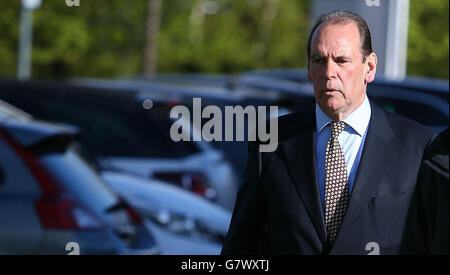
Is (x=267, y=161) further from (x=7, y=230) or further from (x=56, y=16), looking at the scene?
(x=56, y=16)

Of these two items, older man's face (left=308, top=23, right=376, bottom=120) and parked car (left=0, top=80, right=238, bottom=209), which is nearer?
older man's face (left=308, top=23, right=376, bottom=120)

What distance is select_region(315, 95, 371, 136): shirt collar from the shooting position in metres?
2.15

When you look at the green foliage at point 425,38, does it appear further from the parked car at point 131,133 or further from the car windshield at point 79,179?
the car windshield at point 79,179

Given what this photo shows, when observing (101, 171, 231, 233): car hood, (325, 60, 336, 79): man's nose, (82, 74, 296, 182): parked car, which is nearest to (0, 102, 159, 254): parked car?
(101, 171, 231, 233): car hood

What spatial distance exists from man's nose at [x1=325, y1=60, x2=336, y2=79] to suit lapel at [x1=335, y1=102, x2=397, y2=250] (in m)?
0.17

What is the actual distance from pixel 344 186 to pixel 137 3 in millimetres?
18179

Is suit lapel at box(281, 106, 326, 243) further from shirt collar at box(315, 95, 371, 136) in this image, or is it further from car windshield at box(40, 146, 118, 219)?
car windshield at box(40, 146, 118, 219)

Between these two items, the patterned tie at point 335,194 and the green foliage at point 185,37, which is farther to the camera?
the green foliage at point 185,37

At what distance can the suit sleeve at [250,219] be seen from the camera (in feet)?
7.46

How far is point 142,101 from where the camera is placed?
8211 mm

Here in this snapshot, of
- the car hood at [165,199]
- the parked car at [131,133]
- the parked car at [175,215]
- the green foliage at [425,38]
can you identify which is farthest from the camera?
the green foliage at [425,38]

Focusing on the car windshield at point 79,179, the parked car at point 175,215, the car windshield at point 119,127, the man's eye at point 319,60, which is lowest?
the parked car at point 175,215

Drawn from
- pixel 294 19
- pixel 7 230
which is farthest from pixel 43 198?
pixel 294 19

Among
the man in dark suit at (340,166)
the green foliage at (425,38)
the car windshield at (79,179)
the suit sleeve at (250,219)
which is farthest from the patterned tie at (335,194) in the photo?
the green foliage at (425,38)
